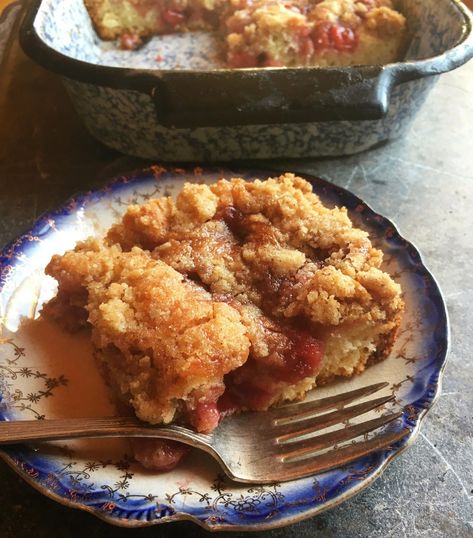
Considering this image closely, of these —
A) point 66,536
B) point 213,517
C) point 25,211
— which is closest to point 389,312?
point 213,517

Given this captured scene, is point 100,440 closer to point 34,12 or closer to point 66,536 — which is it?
point 66,536

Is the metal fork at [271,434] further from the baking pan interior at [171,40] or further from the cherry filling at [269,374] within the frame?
the baking pan interior at [171,40]

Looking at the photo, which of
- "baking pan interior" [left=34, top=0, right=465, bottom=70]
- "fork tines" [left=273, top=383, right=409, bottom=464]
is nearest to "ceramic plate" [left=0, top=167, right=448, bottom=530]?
"fork tines" [left=273, top=383, right=409, bottom=464]

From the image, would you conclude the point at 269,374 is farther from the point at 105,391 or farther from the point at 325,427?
the point at 105,391

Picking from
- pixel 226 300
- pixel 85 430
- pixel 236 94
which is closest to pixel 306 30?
pixel 236 94

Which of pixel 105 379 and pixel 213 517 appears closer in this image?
pixel 213 517
